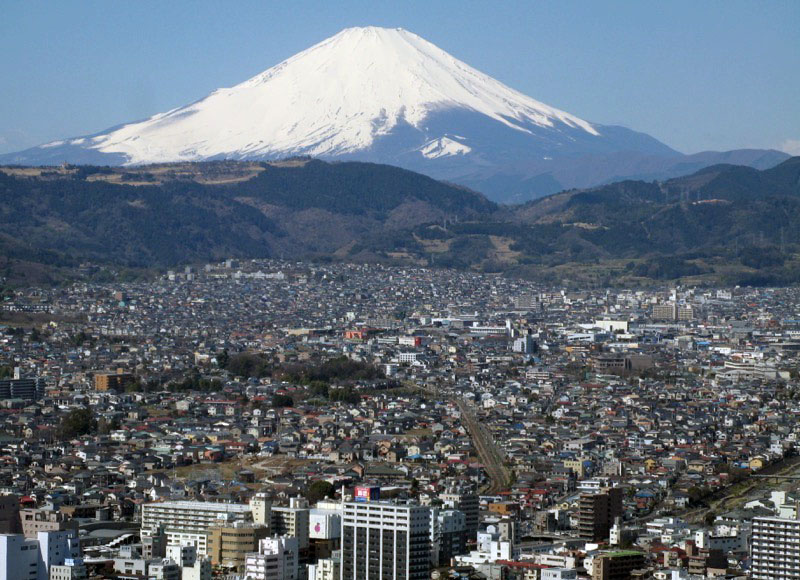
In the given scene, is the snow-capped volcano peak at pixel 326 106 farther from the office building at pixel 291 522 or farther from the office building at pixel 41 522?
the office building at pixel 291 522

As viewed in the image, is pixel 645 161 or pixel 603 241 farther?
Answer: pixel 645 161

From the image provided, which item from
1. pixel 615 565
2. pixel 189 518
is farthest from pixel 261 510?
pixel 615 565

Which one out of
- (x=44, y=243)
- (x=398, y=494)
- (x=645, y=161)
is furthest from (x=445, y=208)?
(x=398, y=494)

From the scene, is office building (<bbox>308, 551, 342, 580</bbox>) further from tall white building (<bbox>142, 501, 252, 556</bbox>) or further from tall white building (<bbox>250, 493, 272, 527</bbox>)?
tall white building (<bbox>250, 493, 272, 527</bbox>)

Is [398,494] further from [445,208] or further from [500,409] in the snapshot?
[445,208]

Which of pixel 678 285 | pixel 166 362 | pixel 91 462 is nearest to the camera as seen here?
pixel 91 462

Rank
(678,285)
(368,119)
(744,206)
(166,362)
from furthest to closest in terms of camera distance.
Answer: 1. (368,119)
2. (744,206)
3. (678,285)
4. (166,362)

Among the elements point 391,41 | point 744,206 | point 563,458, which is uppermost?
point 391,41

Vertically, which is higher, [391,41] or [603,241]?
[391,41]
